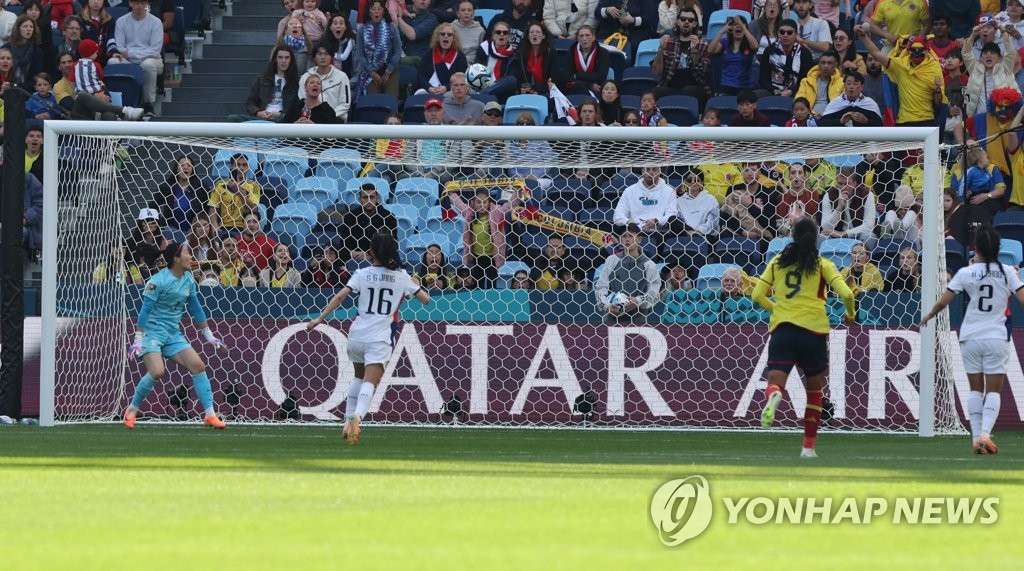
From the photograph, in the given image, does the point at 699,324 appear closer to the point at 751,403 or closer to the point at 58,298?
the point at 751,403

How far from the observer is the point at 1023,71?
1941cm

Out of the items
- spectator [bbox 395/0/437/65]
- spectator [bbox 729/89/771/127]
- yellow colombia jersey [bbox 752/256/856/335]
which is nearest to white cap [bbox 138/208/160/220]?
spectator [bbox 395/0/437/65]

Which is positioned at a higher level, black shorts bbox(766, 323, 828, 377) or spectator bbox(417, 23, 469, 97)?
spectator bbox(417, 23, 469, 97)

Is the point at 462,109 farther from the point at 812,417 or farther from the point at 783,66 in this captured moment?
the point at 812,417

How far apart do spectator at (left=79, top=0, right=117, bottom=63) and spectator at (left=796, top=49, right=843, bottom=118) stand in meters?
9.45

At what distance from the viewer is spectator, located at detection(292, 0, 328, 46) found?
2113 centimetres

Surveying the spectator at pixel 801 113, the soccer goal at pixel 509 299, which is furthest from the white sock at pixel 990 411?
the spectator at pixel 801 113

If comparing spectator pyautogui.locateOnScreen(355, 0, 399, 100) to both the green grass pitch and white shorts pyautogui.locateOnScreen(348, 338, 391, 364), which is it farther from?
the green grass pitch

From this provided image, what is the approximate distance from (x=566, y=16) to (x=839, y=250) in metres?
6.68

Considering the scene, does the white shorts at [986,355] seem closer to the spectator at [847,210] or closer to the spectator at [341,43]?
the spectator at [847,210]

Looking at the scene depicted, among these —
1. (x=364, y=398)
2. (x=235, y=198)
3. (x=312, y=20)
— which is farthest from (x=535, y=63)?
(x=364, y=398)

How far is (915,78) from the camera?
62.7 feet

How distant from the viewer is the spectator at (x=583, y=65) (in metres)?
20.0

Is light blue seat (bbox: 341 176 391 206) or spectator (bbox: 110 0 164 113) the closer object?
light blue seat (bbox: 341 176 391 206)
